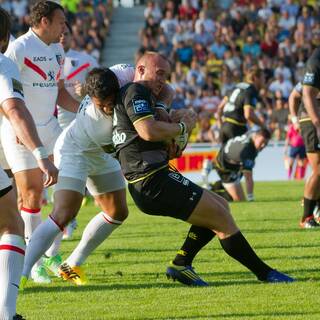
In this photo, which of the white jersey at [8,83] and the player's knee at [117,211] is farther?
the player's knee at [117,211]

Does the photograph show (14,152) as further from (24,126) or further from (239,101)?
(239,101)

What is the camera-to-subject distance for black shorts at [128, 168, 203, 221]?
7785mm

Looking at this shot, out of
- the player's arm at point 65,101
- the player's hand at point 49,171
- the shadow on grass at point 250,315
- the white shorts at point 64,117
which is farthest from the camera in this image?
the white shorts at point 64,117

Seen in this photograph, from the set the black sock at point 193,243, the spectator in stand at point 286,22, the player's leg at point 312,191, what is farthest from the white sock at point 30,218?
the spectator in stand at point 286,22

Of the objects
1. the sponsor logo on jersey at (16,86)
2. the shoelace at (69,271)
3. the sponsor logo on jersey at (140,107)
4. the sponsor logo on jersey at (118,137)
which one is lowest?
the shoelace at (69,271)

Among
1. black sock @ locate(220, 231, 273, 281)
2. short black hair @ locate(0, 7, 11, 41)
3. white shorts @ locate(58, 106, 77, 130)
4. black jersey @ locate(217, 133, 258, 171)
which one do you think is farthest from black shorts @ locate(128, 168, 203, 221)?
black jersey @ locate(217, 133, 258, 171)

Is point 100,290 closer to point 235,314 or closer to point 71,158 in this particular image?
point 71,158

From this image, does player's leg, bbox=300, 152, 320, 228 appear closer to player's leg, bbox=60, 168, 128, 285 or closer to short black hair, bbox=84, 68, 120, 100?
player's leg, bbox=60, 168, 128, 285

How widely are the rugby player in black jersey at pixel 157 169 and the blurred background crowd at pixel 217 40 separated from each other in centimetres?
1974

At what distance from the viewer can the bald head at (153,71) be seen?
788 cm

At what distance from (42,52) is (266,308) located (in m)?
3.72

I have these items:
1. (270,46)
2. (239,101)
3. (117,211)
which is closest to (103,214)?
(117,211)

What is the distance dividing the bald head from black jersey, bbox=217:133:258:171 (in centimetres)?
1038

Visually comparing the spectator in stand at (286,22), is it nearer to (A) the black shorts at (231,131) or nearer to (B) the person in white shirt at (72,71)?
(A) the black shorts at (231,131)
